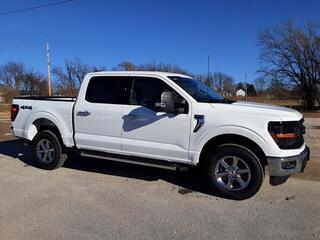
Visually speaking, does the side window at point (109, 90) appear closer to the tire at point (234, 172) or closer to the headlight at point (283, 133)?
the tire at point (234, 172)

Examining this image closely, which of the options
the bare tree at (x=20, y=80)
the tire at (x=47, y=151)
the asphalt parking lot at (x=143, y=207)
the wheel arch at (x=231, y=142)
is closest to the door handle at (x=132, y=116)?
the asphalt parking lot at (x=143, y=207)

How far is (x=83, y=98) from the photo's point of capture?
277 inches

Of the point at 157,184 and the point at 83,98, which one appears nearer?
the point at 157,184

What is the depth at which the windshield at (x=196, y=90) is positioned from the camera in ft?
20.1

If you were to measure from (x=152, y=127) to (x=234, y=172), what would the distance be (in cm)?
150

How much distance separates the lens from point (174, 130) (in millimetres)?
5945

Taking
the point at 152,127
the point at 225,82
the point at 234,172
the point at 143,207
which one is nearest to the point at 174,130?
the point at 152,127

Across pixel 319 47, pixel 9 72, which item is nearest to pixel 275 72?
pixel 319 47

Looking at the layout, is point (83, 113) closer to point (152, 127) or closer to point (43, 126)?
point (43, 126)

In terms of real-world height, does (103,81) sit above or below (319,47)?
below

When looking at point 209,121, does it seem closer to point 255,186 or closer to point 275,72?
point 255,186

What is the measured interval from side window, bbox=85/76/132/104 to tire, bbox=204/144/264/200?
1883 millimetres

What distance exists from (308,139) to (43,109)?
25.9 ft

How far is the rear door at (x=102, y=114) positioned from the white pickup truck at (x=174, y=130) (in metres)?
0.02
